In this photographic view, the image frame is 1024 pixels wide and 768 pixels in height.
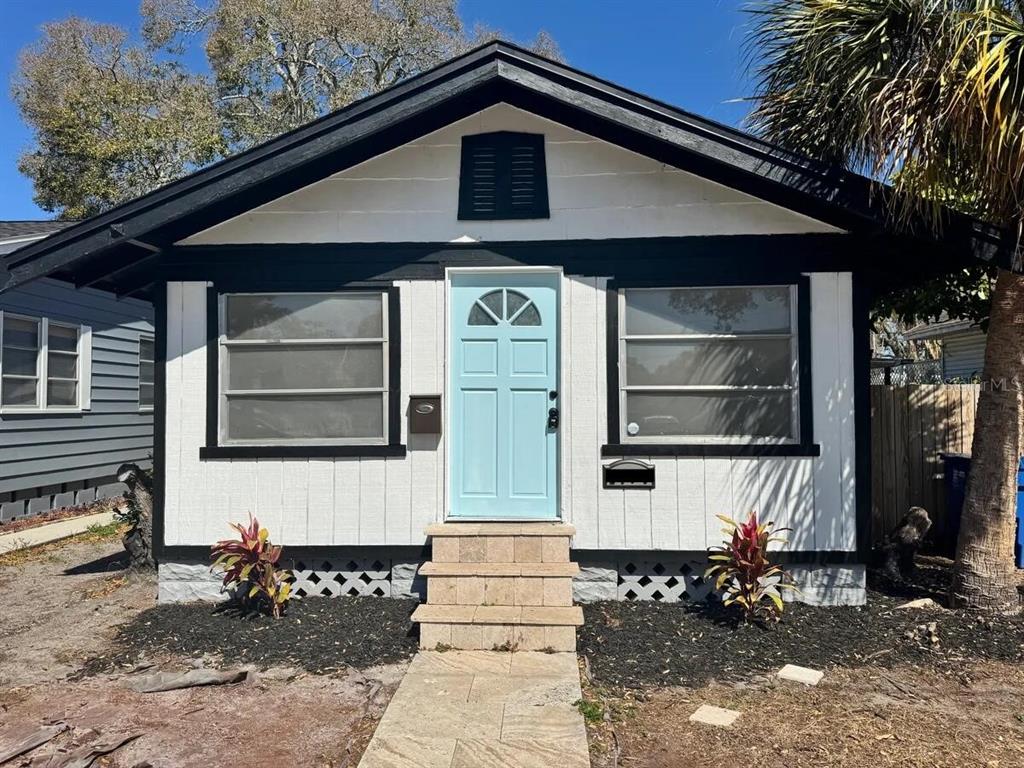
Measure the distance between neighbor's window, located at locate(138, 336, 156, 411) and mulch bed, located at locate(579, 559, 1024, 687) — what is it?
964cm

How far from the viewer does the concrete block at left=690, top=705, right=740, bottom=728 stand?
11.5 feet

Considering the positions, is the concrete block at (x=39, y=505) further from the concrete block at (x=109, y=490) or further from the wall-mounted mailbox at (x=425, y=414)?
the wall-mounted mailbox at (x=425, y=414)

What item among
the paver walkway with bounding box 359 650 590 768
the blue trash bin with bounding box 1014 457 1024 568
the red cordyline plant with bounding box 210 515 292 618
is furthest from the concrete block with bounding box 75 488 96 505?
the blue trash bin with bounding box 1014 457 1024 568

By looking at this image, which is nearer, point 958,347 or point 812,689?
point 812,689

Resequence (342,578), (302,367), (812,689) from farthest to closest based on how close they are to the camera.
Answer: (302,367) → (342,578) → (812,689)

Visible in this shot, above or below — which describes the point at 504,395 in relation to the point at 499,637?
above

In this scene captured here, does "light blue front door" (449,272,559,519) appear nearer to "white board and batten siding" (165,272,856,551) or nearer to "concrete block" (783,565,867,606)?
A: "white board and batten siding" (165,272,856,551)

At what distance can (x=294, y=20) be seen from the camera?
19609 mm

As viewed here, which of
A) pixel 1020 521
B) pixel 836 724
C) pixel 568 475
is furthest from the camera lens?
pixel 1020 521

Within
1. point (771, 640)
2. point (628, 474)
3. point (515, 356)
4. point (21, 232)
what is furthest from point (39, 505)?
point (771, 640)

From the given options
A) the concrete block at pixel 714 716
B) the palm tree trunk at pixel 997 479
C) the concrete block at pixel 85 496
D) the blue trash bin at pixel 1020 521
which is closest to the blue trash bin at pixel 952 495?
the blue trash bin at pixel 1020 521

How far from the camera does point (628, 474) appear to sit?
533 centimetres

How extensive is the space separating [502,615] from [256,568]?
182 cm

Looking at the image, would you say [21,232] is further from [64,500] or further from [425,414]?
[425,414]
